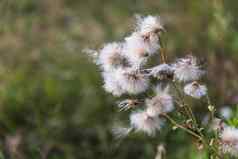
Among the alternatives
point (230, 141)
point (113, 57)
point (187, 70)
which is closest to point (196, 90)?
point (187, 70)

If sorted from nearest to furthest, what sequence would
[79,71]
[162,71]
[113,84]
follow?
[162,71], [113,84], [79,71]

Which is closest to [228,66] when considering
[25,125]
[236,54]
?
[236,54]

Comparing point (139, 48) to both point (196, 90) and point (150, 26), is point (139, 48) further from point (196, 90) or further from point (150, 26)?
point (196, 90)

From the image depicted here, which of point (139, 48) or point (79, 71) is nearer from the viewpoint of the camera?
point (139, 48)

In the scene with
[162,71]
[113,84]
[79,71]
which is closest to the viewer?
[162,71]

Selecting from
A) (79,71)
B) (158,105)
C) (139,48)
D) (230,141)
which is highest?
(79,71)

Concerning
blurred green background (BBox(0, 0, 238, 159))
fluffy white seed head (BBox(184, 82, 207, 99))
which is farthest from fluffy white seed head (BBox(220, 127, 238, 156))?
blurred green background (BBox(0, 0, 238, 159))

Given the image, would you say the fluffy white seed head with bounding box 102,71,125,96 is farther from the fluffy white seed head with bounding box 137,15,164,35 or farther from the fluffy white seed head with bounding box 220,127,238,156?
the fluffy white seed head with bounding box 220,127,238,156

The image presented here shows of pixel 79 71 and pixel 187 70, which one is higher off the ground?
pixel 79 71
